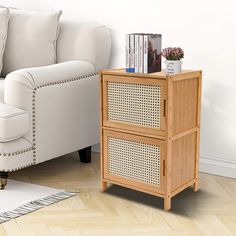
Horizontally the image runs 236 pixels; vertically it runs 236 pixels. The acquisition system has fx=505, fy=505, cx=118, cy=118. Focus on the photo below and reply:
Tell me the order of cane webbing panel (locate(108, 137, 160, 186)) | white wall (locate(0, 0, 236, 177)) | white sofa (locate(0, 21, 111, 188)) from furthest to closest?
white wall (locate(0, 0, 236, 177)) < white sofa (locate(0, 21, 111, 188)) < cane webbing panel (locate(108, 137, 160, 186))

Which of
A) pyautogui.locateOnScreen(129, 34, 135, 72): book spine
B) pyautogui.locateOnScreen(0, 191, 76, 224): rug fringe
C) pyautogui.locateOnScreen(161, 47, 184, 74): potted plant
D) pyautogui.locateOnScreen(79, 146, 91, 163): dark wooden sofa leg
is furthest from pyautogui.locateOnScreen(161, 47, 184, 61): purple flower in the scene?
pyautogui.locateOnScreen(79, 146, 91, 163): dark wooden sofa leg

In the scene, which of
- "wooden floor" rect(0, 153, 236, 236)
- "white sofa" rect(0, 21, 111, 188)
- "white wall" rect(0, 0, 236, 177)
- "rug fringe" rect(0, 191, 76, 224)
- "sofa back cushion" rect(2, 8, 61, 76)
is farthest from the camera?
"sofa back cushion" rect(2, 8, 61, 76)

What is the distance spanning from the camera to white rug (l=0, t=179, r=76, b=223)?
2.29 meters

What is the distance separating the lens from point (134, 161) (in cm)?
242

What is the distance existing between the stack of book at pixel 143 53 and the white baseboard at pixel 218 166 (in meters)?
0.74

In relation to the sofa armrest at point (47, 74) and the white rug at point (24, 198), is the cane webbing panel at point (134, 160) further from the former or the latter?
the sofa armrest at point (47, 74)

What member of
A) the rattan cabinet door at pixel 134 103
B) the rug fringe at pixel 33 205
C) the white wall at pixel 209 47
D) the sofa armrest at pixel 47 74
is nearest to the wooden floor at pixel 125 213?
the rug fringe at pixel 33 205

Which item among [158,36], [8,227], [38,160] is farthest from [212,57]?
[8,227]

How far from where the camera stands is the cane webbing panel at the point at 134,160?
7.70ft

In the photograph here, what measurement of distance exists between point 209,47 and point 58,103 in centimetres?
87

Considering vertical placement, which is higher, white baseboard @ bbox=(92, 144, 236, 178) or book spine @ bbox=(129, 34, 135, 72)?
book spine @ bbox=(129, 34, 135, 72)

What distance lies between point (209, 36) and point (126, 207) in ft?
3.39

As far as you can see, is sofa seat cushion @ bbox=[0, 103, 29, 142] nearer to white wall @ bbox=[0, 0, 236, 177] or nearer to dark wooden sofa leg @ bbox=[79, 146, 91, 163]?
dark wooden sofa leg @ bbox=[79, 146, 91, 163]

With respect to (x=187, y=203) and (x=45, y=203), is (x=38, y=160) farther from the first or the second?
(x=187, y=203)
